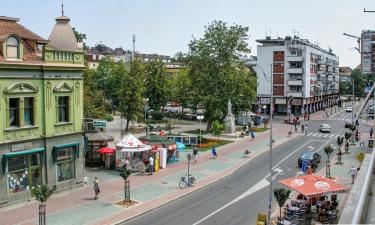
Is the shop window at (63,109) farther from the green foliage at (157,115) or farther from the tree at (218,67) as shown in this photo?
the green foliage at (157,115)

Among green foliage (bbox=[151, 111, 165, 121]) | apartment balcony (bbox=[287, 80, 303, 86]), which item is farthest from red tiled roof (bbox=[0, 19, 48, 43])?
apartment balcony (bbox=[287, 80, 303, 86])

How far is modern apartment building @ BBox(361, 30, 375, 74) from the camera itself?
2067 cm

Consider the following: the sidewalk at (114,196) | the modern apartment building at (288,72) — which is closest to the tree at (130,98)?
the sidewalk at (114,196)

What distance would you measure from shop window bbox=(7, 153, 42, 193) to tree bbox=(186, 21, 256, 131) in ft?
123

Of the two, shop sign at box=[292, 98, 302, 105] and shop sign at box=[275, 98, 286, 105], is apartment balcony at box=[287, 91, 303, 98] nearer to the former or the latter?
shop sign at box=[292, 98, 302, 105]

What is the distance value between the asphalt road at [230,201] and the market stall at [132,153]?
744cm

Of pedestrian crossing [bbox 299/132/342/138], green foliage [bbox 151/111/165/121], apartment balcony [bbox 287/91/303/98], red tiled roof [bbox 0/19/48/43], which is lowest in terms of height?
pedestrian crossing [bbox 299/132/342/138]

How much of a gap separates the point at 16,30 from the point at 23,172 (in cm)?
983

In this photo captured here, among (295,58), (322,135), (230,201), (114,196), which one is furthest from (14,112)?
(295,58)

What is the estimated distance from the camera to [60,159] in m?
32.4

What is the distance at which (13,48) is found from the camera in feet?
95.1

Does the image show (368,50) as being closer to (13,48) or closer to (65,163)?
(13,48)

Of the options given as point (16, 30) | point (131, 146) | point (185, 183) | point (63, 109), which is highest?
point (16, 30)

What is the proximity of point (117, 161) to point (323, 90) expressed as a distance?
92669 millimetres
